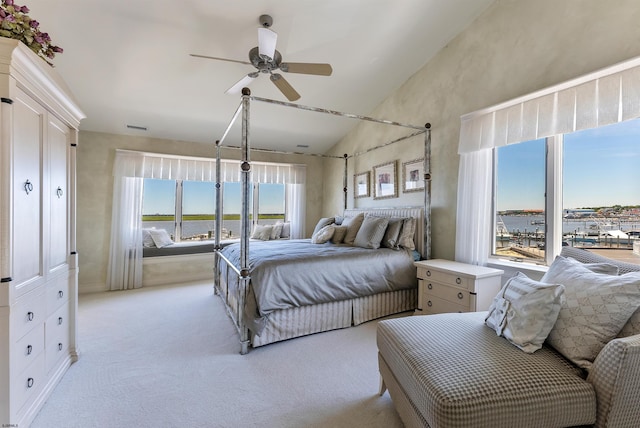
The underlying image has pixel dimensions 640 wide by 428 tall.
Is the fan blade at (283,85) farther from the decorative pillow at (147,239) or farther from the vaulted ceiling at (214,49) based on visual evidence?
the decorative pillow at (147,239)

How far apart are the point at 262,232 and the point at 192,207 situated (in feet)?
4.50

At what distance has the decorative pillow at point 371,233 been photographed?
323cm

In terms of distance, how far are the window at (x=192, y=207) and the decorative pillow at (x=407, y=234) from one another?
2.68 m

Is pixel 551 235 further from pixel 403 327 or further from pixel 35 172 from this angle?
pixel 35 172

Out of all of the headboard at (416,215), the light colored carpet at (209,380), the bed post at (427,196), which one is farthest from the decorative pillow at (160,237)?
the bed post at (427,196)

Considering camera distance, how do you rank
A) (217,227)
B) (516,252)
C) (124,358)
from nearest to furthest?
(124,358), (516,252), (217,227)

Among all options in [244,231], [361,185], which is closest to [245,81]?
[244,231]

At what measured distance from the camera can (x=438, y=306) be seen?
2742 millimetres

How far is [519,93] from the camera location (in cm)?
250

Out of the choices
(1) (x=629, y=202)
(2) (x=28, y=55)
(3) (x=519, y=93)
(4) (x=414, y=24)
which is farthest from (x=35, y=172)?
(1) (x=629, y=202)

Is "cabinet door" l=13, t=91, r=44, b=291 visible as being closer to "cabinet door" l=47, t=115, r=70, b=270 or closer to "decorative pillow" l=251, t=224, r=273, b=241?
"cabinet door" l=47, t=115, r=70, b=270

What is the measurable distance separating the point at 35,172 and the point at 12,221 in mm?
381

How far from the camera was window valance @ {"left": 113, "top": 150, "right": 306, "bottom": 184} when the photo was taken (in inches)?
167

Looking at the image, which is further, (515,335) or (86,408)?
(86,408)
